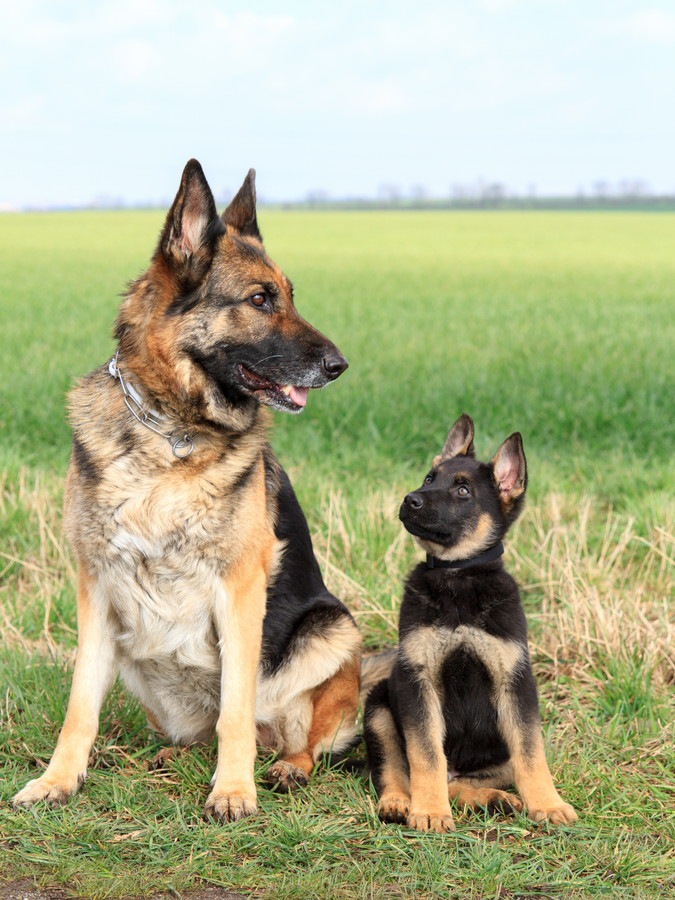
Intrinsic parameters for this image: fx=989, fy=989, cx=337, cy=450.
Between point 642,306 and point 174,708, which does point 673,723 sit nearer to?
point 174,708

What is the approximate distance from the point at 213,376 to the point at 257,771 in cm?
174

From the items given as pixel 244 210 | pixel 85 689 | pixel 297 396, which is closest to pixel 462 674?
pixel 297 396

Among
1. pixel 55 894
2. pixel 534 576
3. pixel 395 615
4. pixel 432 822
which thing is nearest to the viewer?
pixel 55 894

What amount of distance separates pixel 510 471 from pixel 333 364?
2.87 feet

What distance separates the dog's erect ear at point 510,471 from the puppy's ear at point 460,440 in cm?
28

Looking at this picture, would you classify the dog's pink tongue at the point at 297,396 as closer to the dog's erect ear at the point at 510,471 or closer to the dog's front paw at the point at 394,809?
the dog's erect ear at the point at 510,471

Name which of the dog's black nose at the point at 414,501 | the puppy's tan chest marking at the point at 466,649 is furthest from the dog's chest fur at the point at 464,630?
the dog's black nose at the point at 414,501

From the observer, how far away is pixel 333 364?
4191mm

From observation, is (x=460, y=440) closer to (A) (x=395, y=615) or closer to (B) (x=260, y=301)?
(B) (x=260, y=301)

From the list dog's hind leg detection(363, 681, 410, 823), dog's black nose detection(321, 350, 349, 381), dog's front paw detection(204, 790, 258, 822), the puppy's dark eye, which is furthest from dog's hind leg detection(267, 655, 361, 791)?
the puppy's dark eye

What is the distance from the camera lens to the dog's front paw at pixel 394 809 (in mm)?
3898

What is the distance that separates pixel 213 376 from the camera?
13.7ft

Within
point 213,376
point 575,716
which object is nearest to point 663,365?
point 575,716

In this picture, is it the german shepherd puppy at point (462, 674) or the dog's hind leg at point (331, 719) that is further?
the dog's hind leg at point (331, 719)
